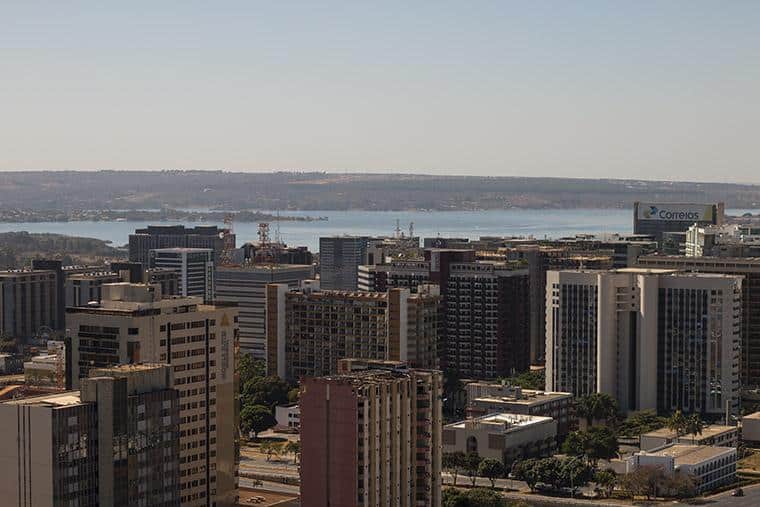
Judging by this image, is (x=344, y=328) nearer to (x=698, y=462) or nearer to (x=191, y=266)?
(x=698, y=462)

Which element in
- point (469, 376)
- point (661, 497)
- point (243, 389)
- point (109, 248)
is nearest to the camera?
point (661, 497)

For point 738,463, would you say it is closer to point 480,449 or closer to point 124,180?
point 480,449

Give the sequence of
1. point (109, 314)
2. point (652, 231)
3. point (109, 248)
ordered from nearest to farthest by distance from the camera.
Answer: point (109, 314) → point (652, 231) → point (109, 248)

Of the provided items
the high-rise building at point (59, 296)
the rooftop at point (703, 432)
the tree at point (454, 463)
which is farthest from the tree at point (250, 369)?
the high-rise building at point (59, 296)

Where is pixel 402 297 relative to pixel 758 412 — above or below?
above

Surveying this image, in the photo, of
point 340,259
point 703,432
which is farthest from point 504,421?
point 340,259

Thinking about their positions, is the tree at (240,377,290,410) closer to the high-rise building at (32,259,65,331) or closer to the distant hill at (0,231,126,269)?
the high-rise building at (32,259,65,331)

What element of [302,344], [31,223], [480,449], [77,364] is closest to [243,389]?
[302,344]
